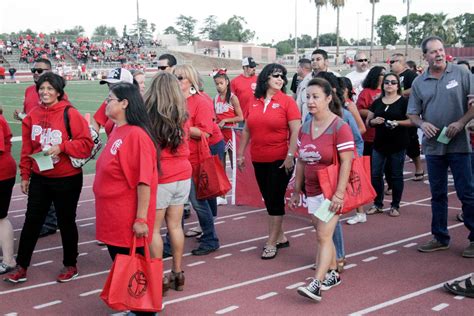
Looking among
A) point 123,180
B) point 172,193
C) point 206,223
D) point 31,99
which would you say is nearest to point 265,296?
point 172,193

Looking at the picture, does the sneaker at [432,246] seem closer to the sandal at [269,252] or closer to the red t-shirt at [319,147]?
the sandal at [269,252]

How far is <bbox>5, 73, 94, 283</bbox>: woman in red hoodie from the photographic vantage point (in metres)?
5.58

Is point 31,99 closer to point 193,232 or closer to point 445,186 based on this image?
point 193,232

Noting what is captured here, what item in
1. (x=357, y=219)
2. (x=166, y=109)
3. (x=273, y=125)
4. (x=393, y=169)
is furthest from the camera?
(x=393, y=169)

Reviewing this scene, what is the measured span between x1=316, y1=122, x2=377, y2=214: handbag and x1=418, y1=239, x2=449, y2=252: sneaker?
62.2 inches

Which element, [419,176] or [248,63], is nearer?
[248,63]

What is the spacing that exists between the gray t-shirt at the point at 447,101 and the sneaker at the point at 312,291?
2.09 meters

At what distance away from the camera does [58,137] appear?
5582mm

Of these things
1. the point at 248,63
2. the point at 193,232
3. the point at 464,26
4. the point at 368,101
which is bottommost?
the point at 193,232

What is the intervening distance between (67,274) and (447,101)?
401 centimetres

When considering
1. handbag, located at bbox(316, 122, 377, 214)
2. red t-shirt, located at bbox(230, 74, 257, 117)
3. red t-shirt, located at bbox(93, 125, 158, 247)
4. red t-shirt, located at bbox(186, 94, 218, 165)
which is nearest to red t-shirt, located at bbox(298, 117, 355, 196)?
handbag, located at bbox(316, 122, 377, 214)

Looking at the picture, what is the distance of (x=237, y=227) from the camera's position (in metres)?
7.64

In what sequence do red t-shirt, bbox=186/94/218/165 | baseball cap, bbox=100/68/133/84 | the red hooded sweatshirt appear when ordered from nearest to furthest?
baseball cap, bbox=100/68/133/84 < the red hooded sweatshirt < red t-shirt, bbox=186/94/218/165

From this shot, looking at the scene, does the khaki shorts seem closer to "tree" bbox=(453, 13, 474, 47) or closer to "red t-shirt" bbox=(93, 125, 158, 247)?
"red t-shirt" bbox=(93, 125, 158, 247)
